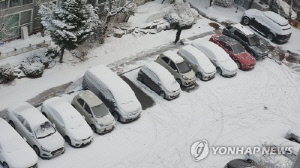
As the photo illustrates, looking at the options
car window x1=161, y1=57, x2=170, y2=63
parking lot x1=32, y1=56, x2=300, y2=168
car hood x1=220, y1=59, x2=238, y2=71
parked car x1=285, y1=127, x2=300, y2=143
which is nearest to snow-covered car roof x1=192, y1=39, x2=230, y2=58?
car hood x1=220, y1=59, x2=238, y2=71

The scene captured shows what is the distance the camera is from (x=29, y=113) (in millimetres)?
23656

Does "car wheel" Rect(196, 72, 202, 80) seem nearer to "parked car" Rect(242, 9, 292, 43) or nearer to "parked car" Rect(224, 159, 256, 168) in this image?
"parked car" Rect(224, 159, 256, 168)

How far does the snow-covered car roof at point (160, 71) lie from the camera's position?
1136 inches

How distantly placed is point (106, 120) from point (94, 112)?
33.7 inches

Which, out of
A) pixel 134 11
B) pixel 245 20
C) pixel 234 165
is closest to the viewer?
pixel 234 165

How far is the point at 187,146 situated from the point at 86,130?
20.0ft

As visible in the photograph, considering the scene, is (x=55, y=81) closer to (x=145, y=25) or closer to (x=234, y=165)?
(x=145, y=25)

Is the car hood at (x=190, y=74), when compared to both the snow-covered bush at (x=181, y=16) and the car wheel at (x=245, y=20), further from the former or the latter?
the car wheel at (x=245, y=20)

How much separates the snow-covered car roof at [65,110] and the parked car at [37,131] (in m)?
0.89

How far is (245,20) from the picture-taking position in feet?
131

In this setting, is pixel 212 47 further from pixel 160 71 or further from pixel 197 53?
pixel 160 71

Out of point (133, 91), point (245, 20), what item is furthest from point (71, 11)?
point (245, 20)

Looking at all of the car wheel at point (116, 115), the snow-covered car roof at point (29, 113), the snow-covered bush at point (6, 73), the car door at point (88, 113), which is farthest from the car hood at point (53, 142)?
the snow-covered bush at point (6, 73)

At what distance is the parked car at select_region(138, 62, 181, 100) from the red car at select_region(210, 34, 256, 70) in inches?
272
